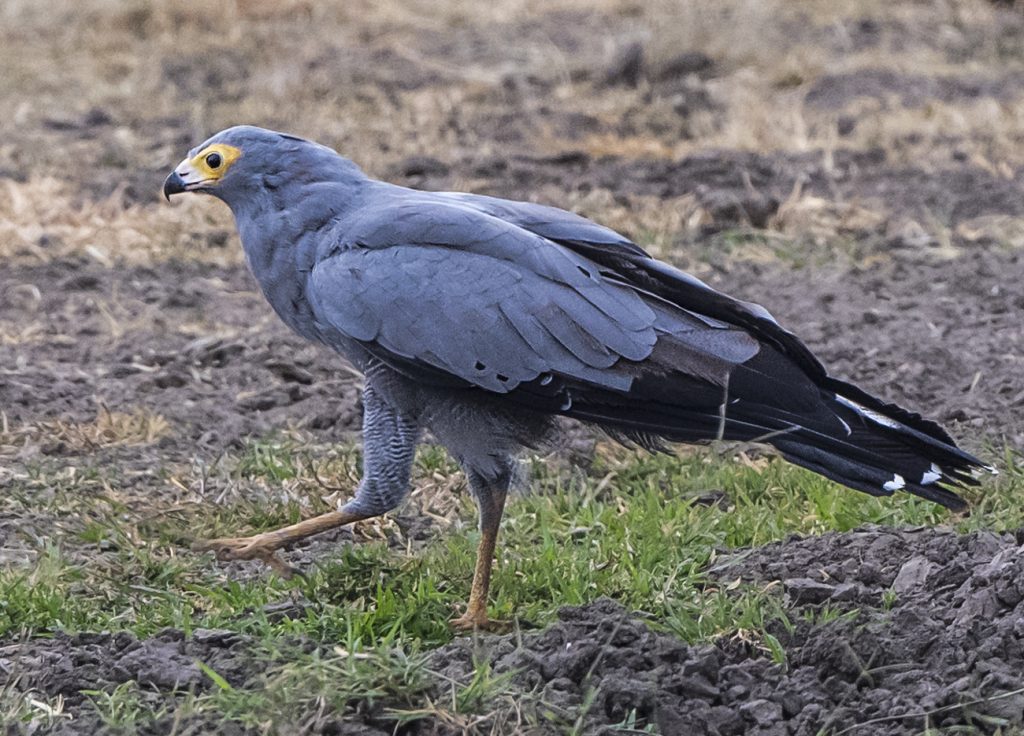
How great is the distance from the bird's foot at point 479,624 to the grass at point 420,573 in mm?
34

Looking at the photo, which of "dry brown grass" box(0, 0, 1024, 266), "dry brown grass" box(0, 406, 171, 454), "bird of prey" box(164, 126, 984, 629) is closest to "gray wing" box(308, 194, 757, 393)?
"bird of prey" box(164, 126, 984, 629)

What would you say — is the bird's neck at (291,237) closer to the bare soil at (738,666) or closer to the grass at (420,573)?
the grass at (420,573)

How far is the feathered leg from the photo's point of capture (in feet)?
15.1

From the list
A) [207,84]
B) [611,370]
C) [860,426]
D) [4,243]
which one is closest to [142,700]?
[611,370]

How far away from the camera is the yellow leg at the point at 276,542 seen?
4.64m

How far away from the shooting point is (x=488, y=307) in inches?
172

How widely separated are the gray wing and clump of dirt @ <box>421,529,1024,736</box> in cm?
65

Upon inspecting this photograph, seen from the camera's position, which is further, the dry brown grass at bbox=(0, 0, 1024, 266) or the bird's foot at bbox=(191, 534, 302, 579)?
the dry brown grass at bbox=(0, 0, 1024, 266)

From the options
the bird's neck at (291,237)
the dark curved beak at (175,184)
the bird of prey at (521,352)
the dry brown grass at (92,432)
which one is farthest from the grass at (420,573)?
the dark curved beak at (175,184)

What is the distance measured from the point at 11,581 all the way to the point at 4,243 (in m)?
3.92

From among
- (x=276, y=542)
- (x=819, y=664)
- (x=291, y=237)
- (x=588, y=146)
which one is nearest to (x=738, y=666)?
(x=819, y=664)

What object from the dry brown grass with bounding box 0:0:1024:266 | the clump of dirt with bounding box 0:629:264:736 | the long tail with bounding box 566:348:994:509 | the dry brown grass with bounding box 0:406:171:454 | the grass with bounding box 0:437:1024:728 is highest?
the long tail with bounding box 566:348:994:509

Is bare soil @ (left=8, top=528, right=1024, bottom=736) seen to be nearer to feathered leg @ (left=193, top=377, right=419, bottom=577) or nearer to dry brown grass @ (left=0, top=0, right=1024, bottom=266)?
feathered leg @ (left=193, top=377, right=419, bottom=577)

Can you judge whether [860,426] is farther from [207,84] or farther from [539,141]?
[207,84]
